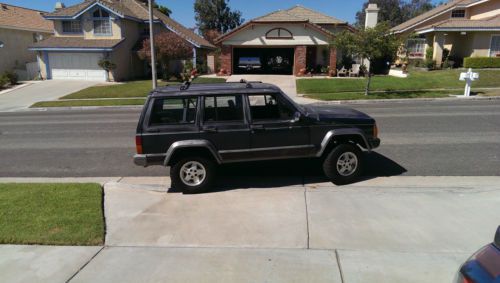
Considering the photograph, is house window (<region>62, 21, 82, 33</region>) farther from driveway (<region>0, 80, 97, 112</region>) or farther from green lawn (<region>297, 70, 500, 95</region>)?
green lawn (<region>297, 70, 500, 95</region>)

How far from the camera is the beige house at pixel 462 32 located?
31.5 m

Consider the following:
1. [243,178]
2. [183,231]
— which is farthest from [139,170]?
[183,231]

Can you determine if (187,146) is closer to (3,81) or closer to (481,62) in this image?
(3,81)

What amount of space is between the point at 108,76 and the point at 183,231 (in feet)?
101

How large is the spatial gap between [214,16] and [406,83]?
57125 millimetres

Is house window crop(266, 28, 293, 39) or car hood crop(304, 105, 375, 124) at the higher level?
house window crop(266, 28, 293, 39)

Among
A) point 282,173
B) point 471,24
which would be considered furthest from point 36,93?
point 471,24

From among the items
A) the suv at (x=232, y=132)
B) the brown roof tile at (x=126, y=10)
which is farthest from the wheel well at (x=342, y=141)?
the brown roof tile at (x=126, y=10)

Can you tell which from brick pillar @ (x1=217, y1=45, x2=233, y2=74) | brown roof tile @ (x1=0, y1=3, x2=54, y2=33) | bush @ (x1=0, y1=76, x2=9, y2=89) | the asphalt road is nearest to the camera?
the asphalt road

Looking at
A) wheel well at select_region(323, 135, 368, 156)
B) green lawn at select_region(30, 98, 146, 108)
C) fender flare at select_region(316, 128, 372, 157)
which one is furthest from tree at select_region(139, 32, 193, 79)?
fender flare at select_region(316, 128, 372, 157)

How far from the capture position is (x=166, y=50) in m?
31.6

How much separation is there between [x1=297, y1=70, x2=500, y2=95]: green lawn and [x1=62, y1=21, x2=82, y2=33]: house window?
2025 cm

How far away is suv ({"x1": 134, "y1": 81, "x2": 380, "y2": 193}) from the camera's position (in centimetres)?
689

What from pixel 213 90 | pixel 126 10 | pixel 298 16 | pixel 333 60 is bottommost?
pixel 213 90
